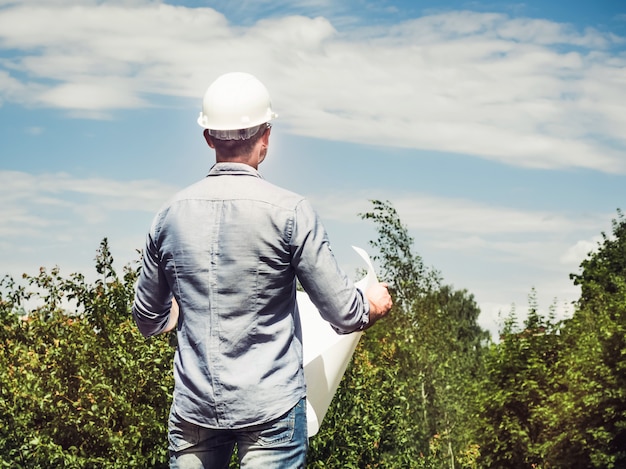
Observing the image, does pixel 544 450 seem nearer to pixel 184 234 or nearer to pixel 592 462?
pixel 592 462

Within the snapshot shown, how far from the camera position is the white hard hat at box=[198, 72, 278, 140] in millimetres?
2990

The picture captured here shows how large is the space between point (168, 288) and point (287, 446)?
0.71 metres

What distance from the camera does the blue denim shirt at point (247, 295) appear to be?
287 centimetres

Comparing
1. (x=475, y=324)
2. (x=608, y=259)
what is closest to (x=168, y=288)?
(x=608, y=259)

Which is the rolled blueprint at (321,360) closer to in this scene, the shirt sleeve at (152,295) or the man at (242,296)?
the man at (242,296)

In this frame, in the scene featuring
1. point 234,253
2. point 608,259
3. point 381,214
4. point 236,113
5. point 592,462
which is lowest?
point 592,462

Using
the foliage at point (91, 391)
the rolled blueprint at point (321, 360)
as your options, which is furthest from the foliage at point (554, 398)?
the rolled blueprint at point (321, 360)

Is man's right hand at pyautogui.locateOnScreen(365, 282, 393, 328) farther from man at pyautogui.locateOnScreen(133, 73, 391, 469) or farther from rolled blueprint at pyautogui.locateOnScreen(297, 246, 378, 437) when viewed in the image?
rolled blueprint at pyautogui.locateOnScreen(297, 246, 378, 437)

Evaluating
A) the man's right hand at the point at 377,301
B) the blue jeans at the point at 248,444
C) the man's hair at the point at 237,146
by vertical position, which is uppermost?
the man's hair at the point at 237,146

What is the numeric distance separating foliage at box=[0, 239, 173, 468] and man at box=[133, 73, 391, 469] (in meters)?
3.59

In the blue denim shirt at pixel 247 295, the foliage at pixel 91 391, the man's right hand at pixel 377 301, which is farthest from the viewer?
the foliage at pixel 91 391

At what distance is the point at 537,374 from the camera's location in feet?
57.0

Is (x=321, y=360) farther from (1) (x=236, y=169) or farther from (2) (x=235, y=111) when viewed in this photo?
(2) (x=235, y=111)

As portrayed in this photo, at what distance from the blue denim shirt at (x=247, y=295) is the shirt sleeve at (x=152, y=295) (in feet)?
0.53
